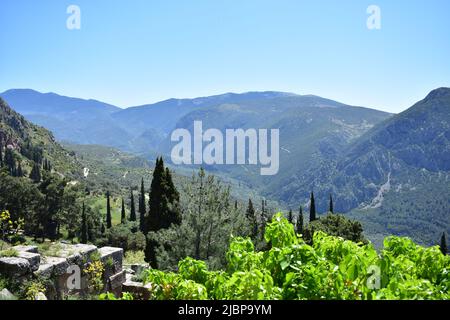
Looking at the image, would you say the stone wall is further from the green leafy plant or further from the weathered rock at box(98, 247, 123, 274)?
the green leafy plant

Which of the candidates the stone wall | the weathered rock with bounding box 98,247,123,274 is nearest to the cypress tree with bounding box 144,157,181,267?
the weathered rock with bounding box 98,247,123,274

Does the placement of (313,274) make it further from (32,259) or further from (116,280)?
(116,280)

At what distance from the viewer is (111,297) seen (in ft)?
10.9

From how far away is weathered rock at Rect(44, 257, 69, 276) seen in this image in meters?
9.36

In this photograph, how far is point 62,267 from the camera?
964 cm

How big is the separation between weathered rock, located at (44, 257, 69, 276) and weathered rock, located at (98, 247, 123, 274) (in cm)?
143

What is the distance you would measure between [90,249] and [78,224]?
134ft

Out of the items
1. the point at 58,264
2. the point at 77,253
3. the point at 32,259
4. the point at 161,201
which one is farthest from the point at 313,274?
the point at 161,201

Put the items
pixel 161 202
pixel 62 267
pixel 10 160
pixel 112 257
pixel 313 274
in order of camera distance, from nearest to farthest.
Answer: pixel 313 274, pixel 62 267, pixel 112 257, pixel 161 202, pixel 10 160

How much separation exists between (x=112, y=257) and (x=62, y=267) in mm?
2011

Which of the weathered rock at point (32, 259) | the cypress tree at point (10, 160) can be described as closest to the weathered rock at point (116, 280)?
the weathered rock at point (32, 259)

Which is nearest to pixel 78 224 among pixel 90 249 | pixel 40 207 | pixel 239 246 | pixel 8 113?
pixel 40 207
